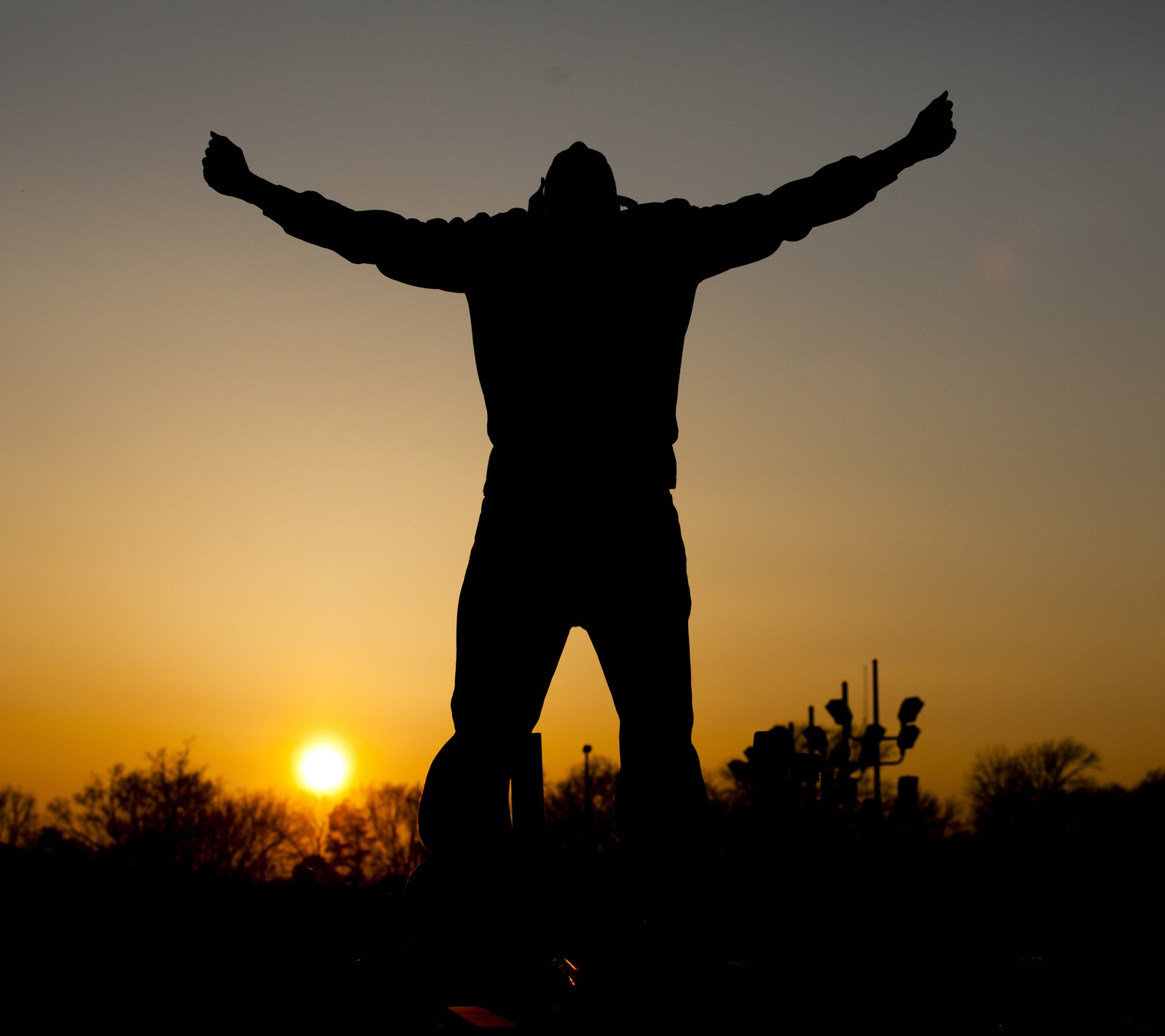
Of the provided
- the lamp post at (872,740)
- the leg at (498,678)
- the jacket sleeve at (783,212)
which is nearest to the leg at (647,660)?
the leg at (498,678)

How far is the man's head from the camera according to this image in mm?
5285

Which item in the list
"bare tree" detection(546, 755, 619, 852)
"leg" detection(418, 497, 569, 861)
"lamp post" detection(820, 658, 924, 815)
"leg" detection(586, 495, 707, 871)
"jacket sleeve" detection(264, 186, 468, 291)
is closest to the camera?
"leg" detection(586, 495, 707, 871)

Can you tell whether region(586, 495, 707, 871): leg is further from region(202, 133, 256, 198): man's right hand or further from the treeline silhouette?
region(202, 133, 256, 198): man's right hand

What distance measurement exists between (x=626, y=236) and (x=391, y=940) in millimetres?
2858

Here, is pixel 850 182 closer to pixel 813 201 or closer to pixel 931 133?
pixel 813 201

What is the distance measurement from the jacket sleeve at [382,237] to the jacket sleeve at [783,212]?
0.99 metres

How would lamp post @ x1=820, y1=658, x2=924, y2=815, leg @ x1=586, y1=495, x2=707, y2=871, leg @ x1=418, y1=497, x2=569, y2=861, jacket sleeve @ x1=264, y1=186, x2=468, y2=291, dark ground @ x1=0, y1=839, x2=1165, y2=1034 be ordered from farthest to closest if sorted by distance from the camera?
lamp post @ x1=820, y1=658, x2=924, y2=815, jacket sleeve @ x1=264, y1=186, x2=468, y2=291, leg @ x1=418, y1=497, x2=569, y2=861, leg @ x1=586, y1=495, x2=707, y2=871, dark ground @ x1=0, y1=839, x2=1165, y2=1034

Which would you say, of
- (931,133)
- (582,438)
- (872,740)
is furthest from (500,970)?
(872,740)

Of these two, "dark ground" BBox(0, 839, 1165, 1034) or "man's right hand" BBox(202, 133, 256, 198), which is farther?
"man's right hand" BBox(202, 133, 256, 198)

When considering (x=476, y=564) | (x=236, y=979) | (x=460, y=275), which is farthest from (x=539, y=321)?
(x=236, y=979)

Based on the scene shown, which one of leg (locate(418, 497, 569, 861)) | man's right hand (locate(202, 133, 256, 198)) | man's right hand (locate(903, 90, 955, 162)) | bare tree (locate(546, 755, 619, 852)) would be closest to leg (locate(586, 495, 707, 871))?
leg (locate(418, 497, 569, 861))

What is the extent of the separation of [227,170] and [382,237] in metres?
0.71

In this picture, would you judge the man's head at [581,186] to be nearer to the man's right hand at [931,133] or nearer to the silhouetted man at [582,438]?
the silhouetted man at [582,438]

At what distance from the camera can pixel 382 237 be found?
17.3 feet
